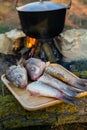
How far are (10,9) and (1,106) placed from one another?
19.4 ft

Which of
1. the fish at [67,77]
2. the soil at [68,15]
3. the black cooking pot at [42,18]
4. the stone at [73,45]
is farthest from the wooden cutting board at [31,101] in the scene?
the soil at [68,15]

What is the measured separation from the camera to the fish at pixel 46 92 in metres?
2.85

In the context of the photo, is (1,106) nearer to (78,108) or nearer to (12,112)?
(12,112)

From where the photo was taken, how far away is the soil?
24.8 feet

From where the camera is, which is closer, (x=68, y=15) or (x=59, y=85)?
(x=59, y=85)

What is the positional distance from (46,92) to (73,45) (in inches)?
94.3

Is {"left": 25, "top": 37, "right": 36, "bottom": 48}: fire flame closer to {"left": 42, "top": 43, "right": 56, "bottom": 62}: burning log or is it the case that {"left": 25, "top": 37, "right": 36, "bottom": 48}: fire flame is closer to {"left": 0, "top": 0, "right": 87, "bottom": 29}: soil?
{"left": 42, "top": 43, "right": 56, "bottom": 62}: burning log

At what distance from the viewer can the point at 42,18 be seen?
4.50 metres

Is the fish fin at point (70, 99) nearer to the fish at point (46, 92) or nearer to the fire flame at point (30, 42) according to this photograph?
the fish at point (46, 92)

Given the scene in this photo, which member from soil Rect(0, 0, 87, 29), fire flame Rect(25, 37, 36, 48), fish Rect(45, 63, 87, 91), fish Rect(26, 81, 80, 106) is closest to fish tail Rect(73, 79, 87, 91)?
fish Rect(45, 63, 87, 91)

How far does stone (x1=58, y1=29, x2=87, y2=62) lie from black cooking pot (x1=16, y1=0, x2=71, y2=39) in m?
0.39

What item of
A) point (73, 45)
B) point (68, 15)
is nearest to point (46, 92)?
point (73, 45)

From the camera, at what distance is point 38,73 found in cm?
327

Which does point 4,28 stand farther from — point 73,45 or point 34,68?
point 34,68
